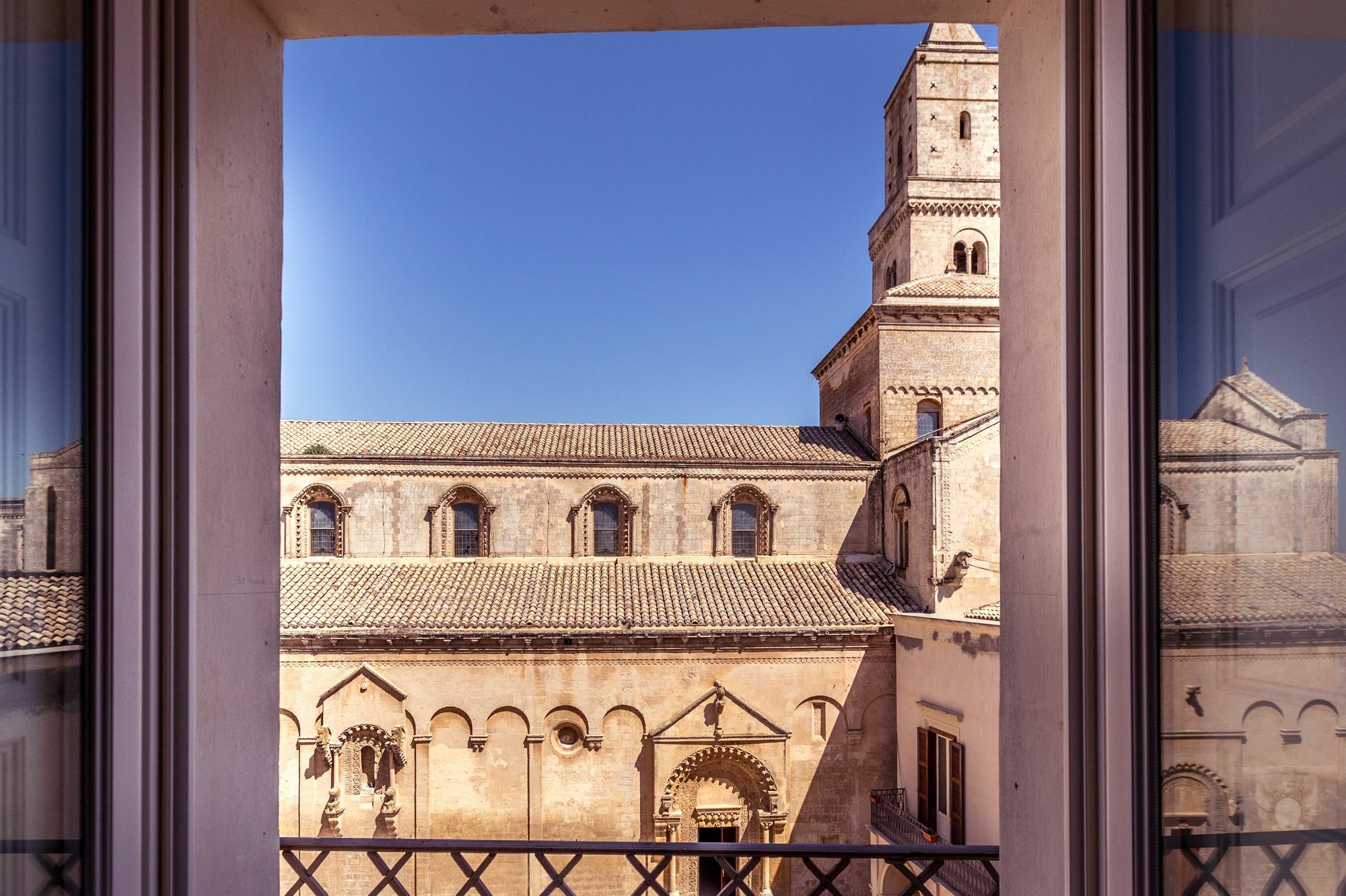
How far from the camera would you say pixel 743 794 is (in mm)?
14578

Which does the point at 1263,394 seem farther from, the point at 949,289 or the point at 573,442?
the point at 949,289

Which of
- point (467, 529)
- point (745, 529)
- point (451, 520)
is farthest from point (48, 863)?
point (745, 529)

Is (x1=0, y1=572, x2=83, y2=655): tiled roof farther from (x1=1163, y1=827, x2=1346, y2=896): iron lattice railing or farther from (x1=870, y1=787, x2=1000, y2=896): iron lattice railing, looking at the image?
(x1=870, y1=787, x2=1000, y2=896): iron lattice railing

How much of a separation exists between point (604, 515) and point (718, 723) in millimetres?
5424

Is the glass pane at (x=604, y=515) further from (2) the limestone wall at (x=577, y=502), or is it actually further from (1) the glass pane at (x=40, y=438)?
(1) the glass pane at (x=40, y=438)

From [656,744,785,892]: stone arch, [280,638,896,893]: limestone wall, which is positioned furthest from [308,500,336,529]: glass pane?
[656,744,785,892]: stone arch

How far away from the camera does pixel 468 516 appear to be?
56.7ft

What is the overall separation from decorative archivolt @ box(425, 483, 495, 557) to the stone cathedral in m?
0.05

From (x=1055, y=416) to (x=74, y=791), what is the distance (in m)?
2.26

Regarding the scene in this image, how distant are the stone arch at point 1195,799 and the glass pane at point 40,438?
88.1 inches

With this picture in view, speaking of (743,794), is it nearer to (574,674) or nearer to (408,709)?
(574,674)

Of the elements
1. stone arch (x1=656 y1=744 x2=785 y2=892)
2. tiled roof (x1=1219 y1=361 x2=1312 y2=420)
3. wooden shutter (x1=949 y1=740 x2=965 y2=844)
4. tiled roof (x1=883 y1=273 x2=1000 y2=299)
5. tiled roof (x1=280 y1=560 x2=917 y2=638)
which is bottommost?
stone arch (x1=656 y1=744 x2=785 y2=892)

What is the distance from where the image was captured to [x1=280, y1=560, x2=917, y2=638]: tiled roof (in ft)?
47.6

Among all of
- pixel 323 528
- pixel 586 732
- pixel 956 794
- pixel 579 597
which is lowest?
pixel 956 794
